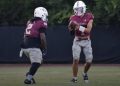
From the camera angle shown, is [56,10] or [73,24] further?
[56,10]

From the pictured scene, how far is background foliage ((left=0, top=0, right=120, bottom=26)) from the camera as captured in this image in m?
23.4

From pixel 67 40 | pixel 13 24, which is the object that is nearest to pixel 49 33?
pixel 67 40

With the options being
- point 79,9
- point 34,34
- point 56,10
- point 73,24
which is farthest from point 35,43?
point 56,10

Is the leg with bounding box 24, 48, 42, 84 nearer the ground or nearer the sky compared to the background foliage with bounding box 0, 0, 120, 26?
nearer the sky

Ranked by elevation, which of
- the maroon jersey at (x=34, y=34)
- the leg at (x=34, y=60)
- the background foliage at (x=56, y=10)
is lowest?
the background foliage at (x=56, y=10)

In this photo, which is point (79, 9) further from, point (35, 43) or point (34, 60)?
point (34, 60)

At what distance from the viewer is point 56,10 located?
24359 mm

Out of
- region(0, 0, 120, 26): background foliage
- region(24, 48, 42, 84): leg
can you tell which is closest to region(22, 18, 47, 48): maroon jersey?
region(24, 48, 42, 84): leg

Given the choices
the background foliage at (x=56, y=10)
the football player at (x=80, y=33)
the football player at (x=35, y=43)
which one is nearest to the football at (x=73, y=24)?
the football player at (x=80, y=33)

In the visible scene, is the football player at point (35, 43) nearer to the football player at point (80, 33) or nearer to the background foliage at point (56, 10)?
the football player at point (80, 33)

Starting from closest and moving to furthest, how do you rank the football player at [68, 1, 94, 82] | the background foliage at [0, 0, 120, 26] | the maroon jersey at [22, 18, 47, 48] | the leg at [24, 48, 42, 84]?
the leg at [24, 48, 42, 84], the maroon jersey at [22, 18, 47, 48], the football player at [68, 1, 94, 82], the background foliage at [0, 0, 120, 26]

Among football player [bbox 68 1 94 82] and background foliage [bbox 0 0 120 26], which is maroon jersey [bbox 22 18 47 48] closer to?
football player [bbox 68 1 94 82]

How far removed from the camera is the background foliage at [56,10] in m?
23.4

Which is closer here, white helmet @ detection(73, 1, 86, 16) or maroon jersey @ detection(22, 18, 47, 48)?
maroon jersey @ detection(22, 18, 47, 48)
